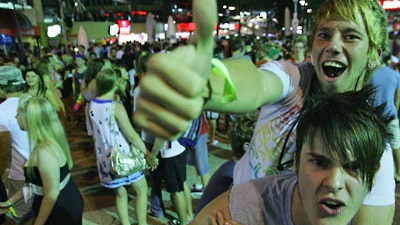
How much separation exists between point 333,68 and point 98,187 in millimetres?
4419

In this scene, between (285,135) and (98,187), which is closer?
(285,135)

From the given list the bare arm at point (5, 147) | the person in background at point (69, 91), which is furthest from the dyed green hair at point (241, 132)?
the person in background at point (69, 91)

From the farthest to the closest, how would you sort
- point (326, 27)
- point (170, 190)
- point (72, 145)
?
1. point (72, 145)
2. point (170, 190)
3. point (326, 27)

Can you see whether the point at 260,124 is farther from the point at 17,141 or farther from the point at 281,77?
the point at 17,141

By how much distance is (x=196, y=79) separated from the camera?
2.27 ft

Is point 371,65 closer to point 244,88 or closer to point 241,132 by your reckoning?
point 244,88

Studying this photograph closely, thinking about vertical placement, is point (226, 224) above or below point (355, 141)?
below

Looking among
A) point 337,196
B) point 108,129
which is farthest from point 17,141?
point 337,196

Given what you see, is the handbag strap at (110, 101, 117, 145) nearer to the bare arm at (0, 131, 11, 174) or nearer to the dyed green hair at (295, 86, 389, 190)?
the bare arm at (0, 131, 11, 174)

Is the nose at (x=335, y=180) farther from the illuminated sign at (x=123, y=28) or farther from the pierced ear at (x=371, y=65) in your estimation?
the illuminated sign at (x=123, y=28)

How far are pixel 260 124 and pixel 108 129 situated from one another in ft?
7.58

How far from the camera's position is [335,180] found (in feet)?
3.69

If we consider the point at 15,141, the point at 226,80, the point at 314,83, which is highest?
the point at 226,80

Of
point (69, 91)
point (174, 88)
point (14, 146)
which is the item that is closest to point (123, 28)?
point (69, 91)
